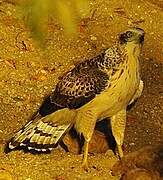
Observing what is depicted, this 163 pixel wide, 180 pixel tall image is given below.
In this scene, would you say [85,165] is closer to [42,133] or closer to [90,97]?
[42,133]

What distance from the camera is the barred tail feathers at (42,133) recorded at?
4.32m

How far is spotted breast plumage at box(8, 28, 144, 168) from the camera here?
4.03 metres

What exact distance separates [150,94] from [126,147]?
0.84 m

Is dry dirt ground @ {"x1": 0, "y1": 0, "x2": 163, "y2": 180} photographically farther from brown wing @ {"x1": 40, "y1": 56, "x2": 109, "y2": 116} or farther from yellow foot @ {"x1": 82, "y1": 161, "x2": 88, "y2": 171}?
brown wing @ {"x1": 40, "y1": 56, "x2": 109, "y2": 116}

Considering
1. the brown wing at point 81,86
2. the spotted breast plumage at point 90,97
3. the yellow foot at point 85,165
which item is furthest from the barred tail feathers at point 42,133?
the yellow foot at point 85,165

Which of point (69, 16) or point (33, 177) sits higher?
point (69, 16)

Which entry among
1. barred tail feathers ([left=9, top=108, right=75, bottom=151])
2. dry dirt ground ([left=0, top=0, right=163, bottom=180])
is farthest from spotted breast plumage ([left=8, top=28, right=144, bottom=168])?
dry dirt ground ([left=0, top=0, right=163, bottom=180])

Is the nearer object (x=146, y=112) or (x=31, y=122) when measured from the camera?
(x=31, y=122)

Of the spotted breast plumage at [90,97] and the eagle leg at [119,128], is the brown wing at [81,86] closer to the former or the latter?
the spotted breast plumage at [90,97]

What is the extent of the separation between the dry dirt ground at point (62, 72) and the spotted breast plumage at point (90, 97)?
0.15 m

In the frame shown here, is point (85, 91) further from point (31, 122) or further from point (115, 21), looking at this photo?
point (115, 21)

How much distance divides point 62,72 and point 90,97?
5.16 feet

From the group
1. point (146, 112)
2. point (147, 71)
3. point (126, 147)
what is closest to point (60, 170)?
point (126, 147)

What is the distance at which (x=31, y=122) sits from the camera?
445 centimetres
